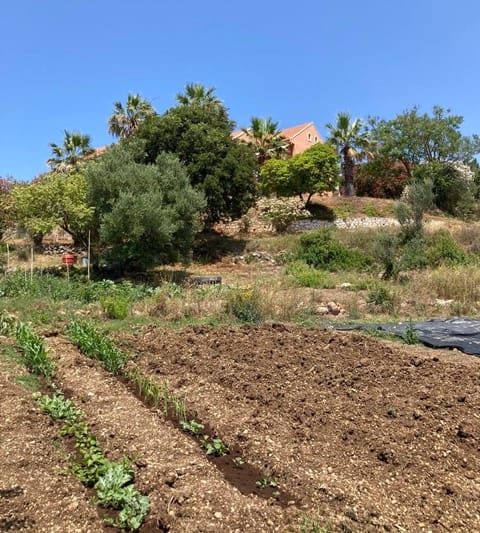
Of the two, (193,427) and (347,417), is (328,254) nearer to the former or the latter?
(347,417)

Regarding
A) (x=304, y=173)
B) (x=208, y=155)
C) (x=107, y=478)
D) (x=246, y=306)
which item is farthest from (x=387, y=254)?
(x=304, y=173)

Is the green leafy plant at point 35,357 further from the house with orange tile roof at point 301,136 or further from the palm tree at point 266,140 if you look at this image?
the house with orange tile roof at point 301,136

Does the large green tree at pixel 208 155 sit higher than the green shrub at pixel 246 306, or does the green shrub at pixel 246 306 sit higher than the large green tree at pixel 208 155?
the large green tree at pixel 208 155

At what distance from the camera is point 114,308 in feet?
28.4

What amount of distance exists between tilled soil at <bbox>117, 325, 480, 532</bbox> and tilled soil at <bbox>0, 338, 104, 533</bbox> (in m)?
0.77

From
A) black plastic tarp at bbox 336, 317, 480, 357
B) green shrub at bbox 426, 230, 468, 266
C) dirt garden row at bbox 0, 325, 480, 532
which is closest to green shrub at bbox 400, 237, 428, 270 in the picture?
green shrub at bbox 426, 230, 468, 266

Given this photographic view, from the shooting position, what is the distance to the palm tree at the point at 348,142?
31391mm

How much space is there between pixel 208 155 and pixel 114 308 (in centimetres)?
1251

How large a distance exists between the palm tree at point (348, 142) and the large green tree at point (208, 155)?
39.4 feet

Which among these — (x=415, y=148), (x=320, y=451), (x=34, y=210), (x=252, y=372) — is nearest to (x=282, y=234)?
(x=34, y=210)

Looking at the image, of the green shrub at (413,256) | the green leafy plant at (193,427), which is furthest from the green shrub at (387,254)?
the green leafy plant at (193,427)

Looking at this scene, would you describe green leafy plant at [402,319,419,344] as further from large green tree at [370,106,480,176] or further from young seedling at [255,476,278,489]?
large green tree at [370,106,480,176]

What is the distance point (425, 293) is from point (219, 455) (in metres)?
7.90

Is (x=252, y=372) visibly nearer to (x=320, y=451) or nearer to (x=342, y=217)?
(x=320, y=451)
